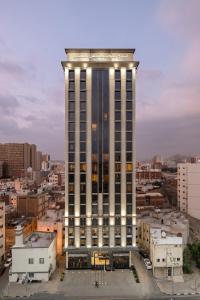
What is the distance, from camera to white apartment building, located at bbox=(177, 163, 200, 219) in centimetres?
8925

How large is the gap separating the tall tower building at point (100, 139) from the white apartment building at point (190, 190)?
39627 mm

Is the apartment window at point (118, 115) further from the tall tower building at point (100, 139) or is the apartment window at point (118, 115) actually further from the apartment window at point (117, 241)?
the apartment window at point (117, 241)

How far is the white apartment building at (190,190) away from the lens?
8925cm

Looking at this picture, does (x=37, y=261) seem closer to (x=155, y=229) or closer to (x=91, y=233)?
(x=91, y=233)

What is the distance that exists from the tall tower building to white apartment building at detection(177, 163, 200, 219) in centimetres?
3963

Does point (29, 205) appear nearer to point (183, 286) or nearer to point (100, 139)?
point (100, 139)

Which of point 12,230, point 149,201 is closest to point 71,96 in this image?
point 12,230

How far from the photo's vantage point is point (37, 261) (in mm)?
49469

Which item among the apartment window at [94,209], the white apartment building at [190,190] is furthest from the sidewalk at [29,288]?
the white apartment building at [190,190]

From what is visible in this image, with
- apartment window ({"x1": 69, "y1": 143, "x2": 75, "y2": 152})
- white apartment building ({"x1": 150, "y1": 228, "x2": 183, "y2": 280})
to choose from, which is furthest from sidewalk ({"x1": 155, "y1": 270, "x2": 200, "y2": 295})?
apartment window ({"x1": 69, "y1": 143, "x2": 75, "y2": 152})

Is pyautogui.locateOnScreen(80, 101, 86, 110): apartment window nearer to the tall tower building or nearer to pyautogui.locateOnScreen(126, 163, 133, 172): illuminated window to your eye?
the tall tower building

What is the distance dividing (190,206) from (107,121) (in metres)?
47.1

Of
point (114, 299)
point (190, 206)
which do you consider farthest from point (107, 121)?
point (190, 206)

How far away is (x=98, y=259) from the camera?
5428cm
